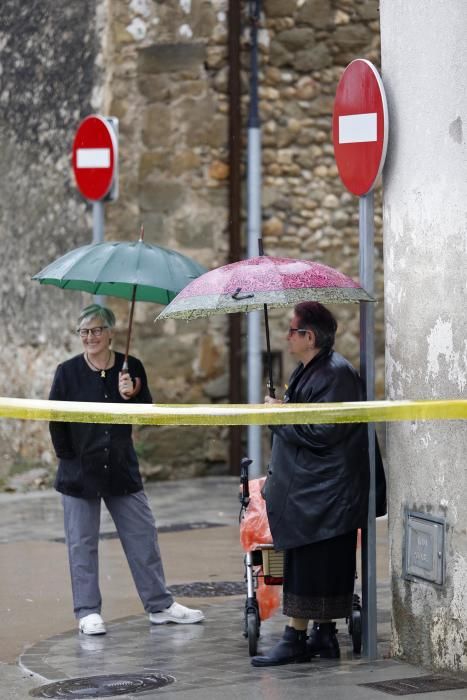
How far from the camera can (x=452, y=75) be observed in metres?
6.58

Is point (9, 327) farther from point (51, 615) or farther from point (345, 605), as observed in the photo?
point (345, 605)

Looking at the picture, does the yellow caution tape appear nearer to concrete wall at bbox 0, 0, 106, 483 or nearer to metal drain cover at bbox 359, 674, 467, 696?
metal drain cover at bbox 359, 674, 467, 696

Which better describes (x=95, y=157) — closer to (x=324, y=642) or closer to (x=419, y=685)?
(x=324, y=642)

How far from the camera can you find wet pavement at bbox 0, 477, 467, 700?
6.61m

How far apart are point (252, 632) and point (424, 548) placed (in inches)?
36.2

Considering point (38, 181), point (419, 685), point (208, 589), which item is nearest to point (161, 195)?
point (38, 181)

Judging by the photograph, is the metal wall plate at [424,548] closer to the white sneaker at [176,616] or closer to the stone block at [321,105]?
the white sneaker at [176,616]

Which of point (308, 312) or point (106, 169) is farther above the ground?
point (106, 169)

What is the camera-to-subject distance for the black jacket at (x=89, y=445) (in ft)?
26.3

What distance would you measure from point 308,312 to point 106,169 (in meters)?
3.62

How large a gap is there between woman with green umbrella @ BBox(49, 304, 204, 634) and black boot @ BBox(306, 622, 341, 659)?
3.51ft

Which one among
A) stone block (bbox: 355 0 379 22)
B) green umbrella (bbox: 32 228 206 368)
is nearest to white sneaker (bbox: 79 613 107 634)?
green umbrella (bbox: 32 228 206 368)

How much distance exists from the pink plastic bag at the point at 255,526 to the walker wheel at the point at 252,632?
35cm

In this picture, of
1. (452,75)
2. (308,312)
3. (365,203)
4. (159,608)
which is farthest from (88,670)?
(452,75)
